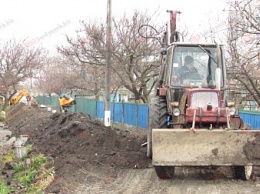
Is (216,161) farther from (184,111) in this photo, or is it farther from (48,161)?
(48,161)

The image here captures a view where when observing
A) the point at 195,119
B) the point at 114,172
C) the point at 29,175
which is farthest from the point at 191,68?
the point at 29,175

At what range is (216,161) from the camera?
7988mm

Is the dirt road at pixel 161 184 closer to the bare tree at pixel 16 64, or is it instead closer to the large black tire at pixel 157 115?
the large black tire at pixel 157 115

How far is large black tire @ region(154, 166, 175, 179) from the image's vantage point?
8498mm

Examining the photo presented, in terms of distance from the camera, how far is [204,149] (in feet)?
26.2

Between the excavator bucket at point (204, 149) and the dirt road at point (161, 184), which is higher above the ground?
the excavator bucket at point (204, 149)

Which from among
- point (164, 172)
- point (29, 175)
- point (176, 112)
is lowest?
point (29, 175)

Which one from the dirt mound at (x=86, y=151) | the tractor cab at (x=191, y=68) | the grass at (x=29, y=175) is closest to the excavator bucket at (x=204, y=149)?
the tractor cab at (x=191, y=68)

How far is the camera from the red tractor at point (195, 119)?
7.99m

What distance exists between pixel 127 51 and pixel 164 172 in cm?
1249

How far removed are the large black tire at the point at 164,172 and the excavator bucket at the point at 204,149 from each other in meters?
0.55

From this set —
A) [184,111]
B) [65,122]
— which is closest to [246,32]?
[184,111]

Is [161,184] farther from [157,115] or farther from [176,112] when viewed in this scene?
[157,115]

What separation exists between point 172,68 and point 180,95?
630 mm
